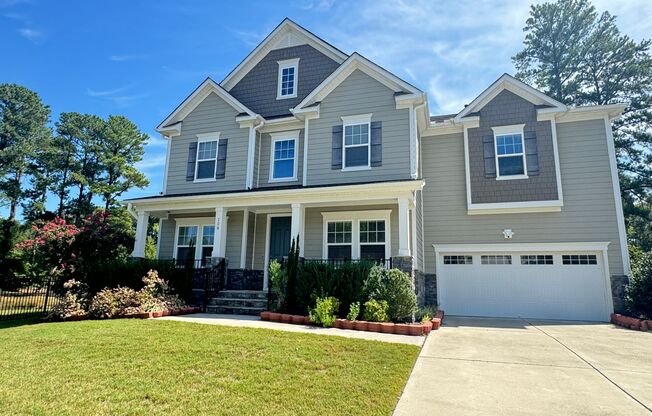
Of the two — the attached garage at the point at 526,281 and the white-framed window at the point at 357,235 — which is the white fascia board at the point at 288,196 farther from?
the attached garage at the point at 526,281

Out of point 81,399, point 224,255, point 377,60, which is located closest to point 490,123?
point 377,60

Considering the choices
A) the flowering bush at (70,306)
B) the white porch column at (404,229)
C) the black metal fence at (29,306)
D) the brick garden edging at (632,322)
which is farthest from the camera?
the black metal fence at (29,306)

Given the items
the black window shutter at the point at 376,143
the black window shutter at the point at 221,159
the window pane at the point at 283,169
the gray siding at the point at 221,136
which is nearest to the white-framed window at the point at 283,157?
the window pane at the point at 283,169

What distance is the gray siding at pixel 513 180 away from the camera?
12.1 m

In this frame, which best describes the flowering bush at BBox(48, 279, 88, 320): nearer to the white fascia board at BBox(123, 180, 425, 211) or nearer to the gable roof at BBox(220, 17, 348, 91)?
the white fascia board at BBox(123, 180, 425, 211)

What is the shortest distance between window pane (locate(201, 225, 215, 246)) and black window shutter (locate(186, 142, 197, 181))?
2.01 m

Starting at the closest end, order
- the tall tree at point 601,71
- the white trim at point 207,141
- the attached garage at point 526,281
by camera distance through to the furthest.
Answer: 1. the attached garage at point 526,281
2. the white trim at point 207,141
3. the tall tree at point 601,71

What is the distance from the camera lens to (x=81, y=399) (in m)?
3.88

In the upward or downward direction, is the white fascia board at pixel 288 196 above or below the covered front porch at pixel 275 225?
above

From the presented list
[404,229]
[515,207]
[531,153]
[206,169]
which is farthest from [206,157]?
[531,153]

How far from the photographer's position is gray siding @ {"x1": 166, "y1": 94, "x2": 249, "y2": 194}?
13.2 m

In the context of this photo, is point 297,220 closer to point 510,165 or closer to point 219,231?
point 219,231

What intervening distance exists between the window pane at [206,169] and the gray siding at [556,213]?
8231mm

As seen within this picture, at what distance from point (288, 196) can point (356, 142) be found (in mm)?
3116
